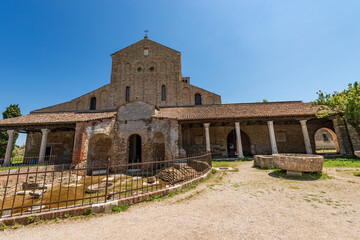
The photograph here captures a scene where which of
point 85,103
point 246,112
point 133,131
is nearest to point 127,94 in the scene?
point 85,103

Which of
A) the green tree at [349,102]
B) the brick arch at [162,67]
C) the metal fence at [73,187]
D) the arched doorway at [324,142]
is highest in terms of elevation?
the brick arch at [162,67]

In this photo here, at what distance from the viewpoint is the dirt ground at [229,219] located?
2.80m

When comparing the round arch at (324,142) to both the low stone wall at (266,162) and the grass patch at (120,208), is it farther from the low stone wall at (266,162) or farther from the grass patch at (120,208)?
the grass patch at (120,208)

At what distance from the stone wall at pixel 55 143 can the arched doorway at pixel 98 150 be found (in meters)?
5.80

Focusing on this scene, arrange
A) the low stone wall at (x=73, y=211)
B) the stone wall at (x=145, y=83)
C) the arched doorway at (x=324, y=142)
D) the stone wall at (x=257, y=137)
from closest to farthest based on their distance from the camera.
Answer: the low stone wall at (x=73, y=211) < the stone wall at (x=257, y=137) < the stone wall at (x=145, y=83) < the arched doorway at (x=324, y=142)

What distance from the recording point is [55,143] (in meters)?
17.1

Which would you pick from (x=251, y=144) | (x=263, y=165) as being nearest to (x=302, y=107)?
(x=251, y=144)

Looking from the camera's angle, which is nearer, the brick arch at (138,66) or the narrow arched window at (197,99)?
the narrow arched window at (197,99)

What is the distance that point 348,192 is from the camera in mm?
4754

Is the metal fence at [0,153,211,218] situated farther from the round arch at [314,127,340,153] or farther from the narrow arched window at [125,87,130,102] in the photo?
the round arch at [314,127,340,153]

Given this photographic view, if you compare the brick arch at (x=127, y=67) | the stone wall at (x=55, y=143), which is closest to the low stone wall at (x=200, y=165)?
the stone wall at (x=55, y=143)

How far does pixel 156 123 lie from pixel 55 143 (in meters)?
13.4

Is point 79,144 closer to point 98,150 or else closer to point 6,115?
point 98,150

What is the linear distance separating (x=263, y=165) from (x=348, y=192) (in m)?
4.21
